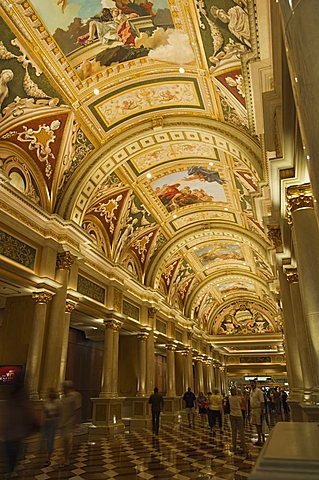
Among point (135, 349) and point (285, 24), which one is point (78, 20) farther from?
point (135, 349)

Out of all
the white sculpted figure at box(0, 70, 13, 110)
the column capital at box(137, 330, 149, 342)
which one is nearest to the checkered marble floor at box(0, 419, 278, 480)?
the column capital at box(137, 330, 149, 342)

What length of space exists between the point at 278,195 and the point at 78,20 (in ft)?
17.2

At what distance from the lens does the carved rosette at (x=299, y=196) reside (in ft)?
17.9

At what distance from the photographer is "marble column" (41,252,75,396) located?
920cm

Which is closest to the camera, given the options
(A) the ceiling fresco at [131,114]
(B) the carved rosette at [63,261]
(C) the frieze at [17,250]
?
(A) the ceiling fresco at [131,114]

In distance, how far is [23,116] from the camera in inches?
355

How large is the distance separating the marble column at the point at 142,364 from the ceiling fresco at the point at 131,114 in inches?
99.3

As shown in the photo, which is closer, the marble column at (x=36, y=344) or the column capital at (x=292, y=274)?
the column capital at (x=292, y=274)

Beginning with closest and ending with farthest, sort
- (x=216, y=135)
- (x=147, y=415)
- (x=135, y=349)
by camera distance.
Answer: (x=216, y=135) → (x=147, y=415) → (x=135, y=349)

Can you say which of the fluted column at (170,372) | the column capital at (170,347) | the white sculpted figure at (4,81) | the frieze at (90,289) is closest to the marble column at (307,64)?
the white sculpted figure at (4,81)

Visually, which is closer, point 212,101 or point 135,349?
point 212,101

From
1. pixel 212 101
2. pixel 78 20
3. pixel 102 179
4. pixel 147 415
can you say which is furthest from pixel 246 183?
pixel 147 415

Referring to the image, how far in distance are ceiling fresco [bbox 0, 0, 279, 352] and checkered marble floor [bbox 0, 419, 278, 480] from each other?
555 cm

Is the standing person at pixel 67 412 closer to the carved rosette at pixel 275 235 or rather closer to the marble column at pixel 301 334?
the marble column at pixel 301 334
